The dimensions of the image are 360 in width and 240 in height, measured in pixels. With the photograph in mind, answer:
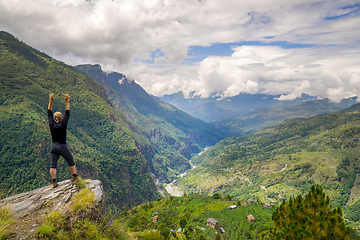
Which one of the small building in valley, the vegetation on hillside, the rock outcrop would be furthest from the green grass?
the small building in valley

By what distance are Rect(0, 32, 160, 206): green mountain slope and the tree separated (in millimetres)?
54734

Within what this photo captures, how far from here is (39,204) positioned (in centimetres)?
856

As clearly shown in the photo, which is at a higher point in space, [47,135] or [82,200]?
[82,200]

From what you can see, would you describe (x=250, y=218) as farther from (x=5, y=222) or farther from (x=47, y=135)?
(x=47, y=135)

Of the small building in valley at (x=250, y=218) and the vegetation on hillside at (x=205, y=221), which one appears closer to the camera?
the vegetation on hillside at (x=205, y=221)

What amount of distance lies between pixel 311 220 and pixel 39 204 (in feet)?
54.4

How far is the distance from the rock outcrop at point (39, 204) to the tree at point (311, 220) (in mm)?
12705

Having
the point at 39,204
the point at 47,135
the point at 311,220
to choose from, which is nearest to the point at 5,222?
the point at 39,204

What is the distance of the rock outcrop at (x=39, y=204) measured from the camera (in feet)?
23.2

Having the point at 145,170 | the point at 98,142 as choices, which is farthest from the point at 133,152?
the point at 98,142

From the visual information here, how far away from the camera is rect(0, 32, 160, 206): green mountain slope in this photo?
3280 inches

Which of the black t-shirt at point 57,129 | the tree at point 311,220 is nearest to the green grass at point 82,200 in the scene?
the black t-shirt at point 57,129

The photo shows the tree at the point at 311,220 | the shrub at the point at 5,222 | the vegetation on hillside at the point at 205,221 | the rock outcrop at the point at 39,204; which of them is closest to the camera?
the shrub at the point at 5,222

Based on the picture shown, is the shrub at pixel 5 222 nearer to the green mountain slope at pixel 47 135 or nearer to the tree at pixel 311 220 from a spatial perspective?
the tree at pixel 311 220
